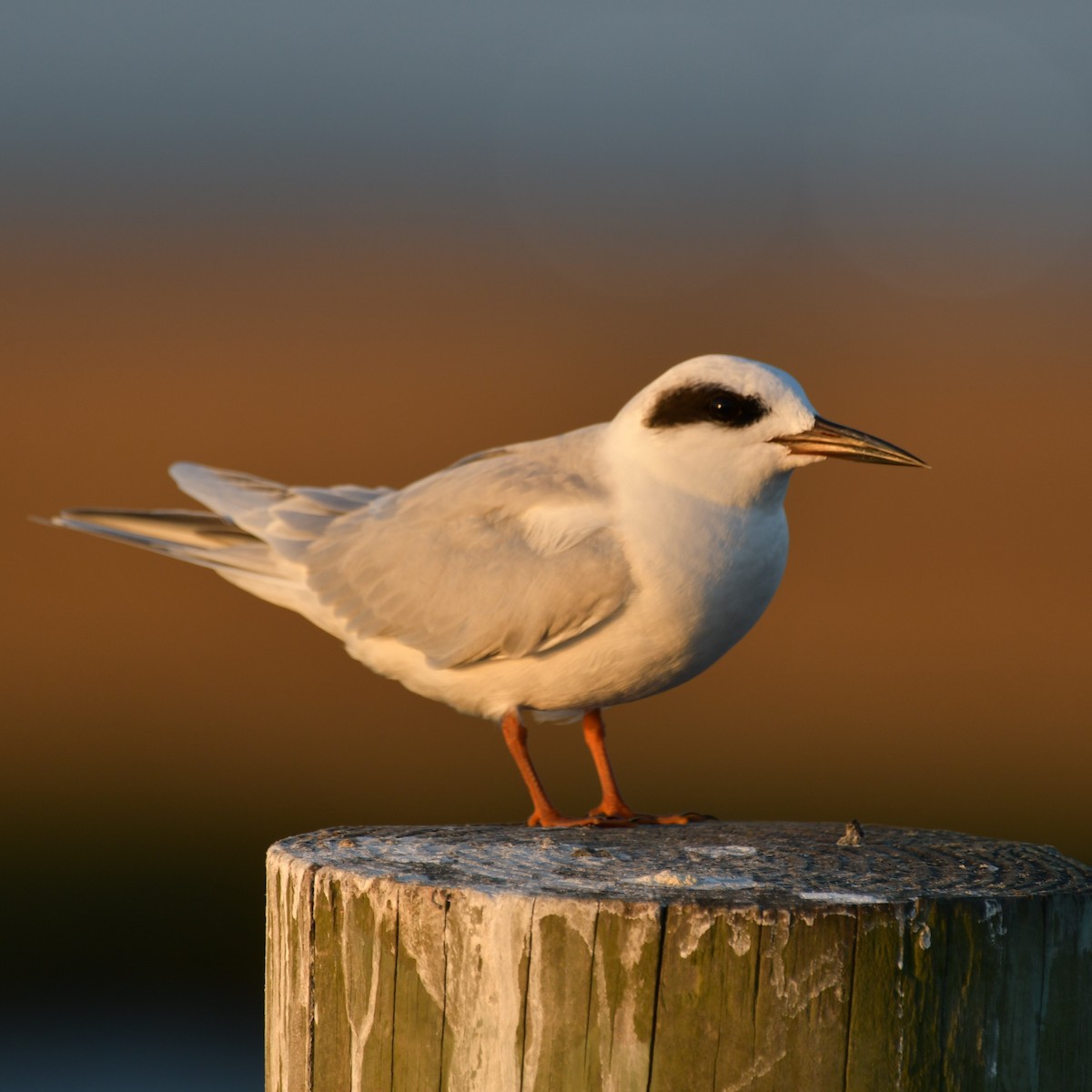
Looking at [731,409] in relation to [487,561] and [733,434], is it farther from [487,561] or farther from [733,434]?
[487,561]

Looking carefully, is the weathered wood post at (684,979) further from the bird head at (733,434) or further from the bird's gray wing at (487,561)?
the bird head at (733,434)

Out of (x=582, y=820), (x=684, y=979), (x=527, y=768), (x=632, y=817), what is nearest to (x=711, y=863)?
(x=684, y=979)

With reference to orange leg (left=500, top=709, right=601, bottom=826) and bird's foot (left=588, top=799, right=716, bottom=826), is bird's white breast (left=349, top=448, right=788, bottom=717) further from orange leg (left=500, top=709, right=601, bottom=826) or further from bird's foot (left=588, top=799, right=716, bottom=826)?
bird's foot (left=588, top=799, right=716, bottom=826)

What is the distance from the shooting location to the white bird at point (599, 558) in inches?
190

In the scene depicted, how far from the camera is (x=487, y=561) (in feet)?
17.3

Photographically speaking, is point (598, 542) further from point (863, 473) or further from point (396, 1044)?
point (863, 473)

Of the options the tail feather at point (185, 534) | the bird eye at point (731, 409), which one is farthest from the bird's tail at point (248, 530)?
the bird eye at point (731, 409)

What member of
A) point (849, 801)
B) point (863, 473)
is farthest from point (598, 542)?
point (863, 473)

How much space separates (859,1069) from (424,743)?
1066 centimetres

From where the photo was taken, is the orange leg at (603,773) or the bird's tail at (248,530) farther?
the bird's tail at (248,530)

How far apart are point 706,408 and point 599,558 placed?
21.4 inches

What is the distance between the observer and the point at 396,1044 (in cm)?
337

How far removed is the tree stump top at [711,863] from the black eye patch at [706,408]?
3.98 feet

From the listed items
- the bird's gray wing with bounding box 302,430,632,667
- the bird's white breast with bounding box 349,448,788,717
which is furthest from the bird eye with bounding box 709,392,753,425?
the bird's gray wing with bounding box 302,430,632,667
